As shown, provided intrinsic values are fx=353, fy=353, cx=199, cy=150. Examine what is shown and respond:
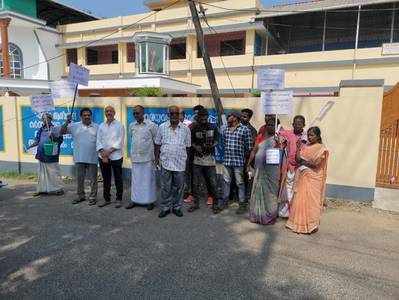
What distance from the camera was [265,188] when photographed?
5.34 m

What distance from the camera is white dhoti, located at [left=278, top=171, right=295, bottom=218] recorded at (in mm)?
5531

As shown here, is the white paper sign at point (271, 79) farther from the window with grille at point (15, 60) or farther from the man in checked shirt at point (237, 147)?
the window with grille at point (15, 60)

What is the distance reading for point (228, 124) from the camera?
589 cm

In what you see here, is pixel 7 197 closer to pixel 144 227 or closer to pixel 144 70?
pixel 144 227

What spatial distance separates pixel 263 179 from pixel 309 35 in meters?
20.2

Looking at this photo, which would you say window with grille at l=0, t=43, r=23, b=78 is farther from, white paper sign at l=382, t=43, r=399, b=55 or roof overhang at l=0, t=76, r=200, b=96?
white paper sign at l=382, t=43, r=399, b=55

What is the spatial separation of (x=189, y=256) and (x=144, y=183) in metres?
2.17

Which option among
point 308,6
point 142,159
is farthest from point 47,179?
point 308,6

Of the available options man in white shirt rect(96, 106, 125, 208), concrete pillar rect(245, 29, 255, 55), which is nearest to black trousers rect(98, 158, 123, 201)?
→ man in white shirt rect(96, 106, 125, 208)

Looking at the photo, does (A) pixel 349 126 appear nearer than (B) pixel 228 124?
No

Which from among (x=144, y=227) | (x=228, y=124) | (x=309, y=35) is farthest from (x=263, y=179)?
(x=309, y=35)

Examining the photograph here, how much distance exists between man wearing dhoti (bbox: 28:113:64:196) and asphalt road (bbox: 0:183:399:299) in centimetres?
95

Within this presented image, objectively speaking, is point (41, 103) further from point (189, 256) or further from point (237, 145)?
point (189, 256)

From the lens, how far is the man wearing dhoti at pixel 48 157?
267 inches
